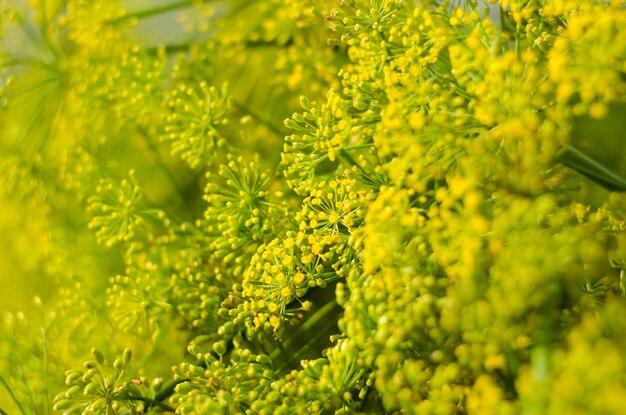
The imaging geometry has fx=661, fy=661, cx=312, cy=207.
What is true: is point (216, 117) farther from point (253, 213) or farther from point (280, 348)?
point (280, 348)

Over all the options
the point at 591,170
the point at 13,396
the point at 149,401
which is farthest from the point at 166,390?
the point at 591,170

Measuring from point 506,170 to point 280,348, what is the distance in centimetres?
62

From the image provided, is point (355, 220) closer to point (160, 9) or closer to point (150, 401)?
point (150, 401)

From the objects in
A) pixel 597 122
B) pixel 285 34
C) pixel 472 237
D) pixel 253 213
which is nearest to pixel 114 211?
pixel 253 213

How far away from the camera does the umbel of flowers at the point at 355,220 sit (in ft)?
3.04

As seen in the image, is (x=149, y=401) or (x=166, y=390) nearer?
(x=149, y=401)

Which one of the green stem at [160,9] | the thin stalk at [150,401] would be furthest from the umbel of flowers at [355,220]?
the green stem at [160,9]

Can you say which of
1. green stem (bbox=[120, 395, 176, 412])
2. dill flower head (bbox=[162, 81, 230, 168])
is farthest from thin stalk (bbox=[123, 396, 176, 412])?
dill flower head (bbox=[162, 81, 230, 168])

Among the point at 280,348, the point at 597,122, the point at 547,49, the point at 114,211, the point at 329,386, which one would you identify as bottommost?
the point at 597,122

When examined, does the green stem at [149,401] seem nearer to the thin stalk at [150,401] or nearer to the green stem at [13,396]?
the thin stalk at [150,401]

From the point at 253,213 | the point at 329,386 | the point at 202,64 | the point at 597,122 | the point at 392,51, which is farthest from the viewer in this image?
the point at 597,122

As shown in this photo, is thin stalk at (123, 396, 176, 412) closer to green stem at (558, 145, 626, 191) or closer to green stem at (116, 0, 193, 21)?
green stem at (558, 145, 626, 191)

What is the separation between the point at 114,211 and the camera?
1574 millimetres

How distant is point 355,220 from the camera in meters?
1.15
